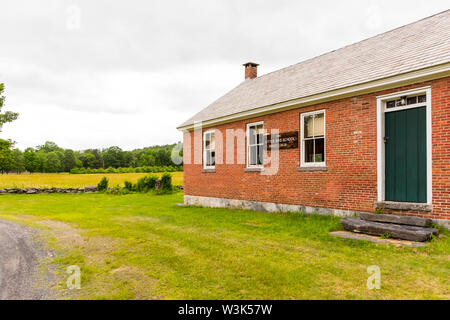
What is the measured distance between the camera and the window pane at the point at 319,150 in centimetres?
1074

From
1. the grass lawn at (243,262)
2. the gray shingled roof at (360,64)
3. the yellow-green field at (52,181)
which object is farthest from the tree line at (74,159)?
the grass lawn at (243,262)

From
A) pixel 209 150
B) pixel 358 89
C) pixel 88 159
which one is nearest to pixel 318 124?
pixel 358 89

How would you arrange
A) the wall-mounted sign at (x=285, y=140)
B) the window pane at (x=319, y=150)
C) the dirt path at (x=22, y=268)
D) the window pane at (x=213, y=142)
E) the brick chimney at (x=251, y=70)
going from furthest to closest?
the brick chimney at (x=251, y=70) → the window pane at (x=213, y=142) → the wall-mounted sign at (x=285, y=140) → the window pane at (x=319, y=150) → the dirt path at (x=22, y=268)

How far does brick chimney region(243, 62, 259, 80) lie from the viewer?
1983cm

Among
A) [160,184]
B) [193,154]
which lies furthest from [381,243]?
[160,184]

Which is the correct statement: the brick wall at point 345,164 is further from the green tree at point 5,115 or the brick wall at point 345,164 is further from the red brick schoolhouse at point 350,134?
the green tree at point 5,115

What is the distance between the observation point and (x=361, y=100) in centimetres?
945

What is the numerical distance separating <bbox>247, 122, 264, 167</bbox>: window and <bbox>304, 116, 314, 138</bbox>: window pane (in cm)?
216

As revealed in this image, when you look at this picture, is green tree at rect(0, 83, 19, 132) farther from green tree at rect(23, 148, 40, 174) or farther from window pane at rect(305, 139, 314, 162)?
green tree at rect(23, 148, 40, 174)

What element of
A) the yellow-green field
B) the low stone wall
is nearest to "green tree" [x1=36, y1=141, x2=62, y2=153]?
the yellow-green field

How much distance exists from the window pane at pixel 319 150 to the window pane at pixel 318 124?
0.23 meters

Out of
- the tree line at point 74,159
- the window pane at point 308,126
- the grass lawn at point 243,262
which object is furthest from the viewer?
the tree line at point 74,159
